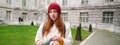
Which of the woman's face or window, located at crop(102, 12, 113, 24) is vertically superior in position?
window, located at crop(102, 12, 113, 24)

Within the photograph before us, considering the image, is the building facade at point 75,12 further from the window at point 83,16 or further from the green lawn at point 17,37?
the green lawn at point 17,37

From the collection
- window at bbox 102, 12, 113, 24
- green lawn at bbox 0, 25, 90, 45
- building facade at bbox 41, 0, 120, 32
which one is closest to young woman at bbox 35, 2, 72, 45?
green lawn at bbox 0, 25, 90, 45

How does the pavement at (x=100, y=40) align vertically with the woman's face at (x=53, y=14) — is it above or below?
below

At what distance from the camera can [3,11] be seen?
35031 millimetres

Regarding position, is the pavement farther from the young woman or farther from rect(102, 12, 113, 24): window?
rect(102, 12, 113, 24): window

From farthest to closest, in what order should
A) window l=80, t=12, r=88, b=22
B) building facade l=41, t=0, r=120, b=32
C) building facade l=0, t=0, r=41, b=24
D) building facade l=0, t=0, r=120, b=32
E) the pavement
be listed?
building facade l=0, t=0, r=41, b=24 → window l=80, t=12, r=88, b=22 → building facade l=0, t=0, r=120, b=32 → building facade l=41, t=0, r=120, b=32 → the pavement

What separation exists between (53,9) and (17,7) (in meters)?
35.2

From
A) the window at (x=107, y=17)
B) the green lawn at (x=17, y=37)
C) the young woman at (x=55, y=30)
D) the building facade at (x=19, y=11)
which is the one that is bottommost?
the green lawn at (x=17, y=37)

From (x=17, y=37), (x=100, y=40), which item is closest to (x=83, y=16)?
(x=100, y=40)

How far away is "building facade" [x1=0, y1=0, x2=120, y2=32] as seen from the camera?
31.8m

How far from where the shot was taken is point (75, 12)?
35656 mm

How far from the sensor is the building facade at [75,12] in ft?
104

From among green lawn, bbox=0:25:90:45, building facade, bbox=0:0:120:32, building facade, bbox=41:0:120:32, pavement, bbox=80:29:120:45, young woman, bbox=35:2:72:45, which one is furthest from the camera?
building facade, bbox=0:0:120:32

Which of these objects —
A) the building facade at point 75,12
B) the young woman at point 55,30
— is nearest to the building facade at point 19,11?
the building facade at point 75,12
